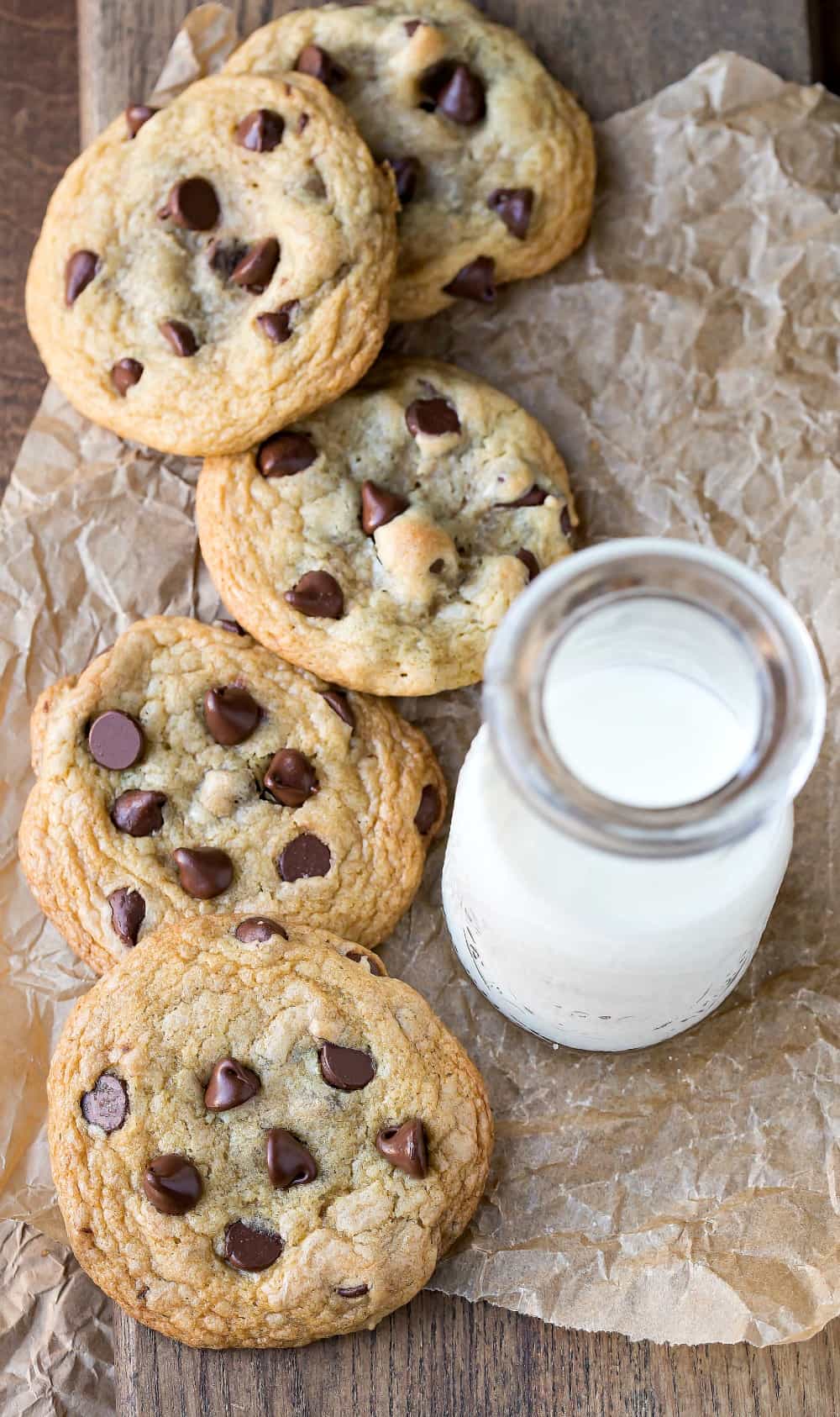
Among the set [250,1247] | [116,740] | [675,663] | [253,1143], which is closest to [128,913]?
[116,740]

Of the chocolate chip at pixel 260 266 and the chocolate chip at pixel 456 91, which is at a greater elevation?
the chocolate chip at pixel 456 91

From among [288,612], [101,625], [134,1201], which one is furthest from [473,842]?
[101,625]

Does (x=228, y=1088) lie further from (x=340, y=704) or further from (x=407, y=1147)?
(x=340, y=704)

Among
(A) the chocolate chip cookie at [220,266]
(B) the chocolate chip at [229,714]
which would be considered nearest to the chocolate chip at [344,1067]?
(B) the chocolate chip at [229,714]

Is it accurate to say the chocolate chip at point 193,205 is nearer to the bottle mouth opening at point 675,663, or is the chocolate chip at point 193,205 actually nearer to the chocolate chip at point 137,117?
the chocolate chip at point 137,117

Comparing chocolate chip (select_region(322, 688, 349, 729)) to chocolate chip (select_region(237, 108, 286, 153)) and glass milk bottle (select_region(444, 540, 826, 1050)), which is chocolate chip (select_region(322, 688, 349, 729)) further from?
chocolate chip (select_region(237, 108, 286, 153))

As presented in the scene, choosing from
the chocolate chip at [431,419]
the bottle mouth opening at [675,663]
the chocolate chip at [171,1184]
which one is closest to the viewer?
the bottle mouth opening at [675,663]

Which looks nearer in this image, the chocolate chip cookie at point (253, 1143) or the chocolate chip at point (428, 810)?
the chocolate chip cookie at point (253, 1143)

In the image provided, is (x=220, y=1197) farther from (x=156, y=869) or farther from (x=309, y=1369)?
(x=156, y=869)
